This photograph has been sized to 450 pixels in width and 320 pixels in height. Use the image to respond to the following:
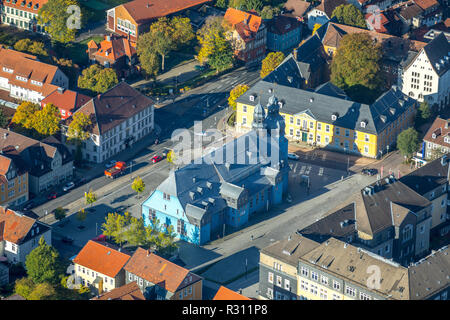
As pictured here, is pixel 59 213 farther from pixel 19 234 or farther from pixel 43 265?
pixel 43 265

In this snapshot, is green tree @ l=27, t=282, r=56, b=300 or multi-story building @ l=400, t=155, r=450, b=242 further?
multi-story building @ l=400, t=155, r=450, b=242

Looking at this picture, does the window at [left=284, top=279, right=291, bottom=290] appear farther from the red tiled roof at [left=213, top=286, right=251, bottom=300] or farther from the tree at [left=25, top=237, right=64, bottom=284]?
the tree at [left=25, top=237, right=64, bottom=284]

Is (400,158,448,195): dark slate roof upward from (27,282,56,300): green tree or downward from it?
upward

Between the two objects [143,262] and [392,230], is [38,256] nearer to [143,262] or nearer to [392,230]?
[143,262]

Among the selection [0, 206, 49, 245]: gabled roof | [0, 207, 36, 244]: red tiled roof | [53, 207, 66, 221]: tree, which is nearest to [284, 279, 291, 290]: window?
[0, 206, 49, 245]: gabled roof

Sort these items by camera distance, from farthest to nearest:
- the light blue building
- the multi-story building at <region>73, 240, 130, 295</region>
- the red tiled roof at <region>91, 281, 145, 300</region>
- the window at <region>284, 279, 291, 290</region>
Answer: the light blue building, the multi-story building at <region>73, 240, 130, 295</region>, the window at <region>284, 279, 291, 290</region>, the red tiled roof at <region>91, 281, 145, 300</region>

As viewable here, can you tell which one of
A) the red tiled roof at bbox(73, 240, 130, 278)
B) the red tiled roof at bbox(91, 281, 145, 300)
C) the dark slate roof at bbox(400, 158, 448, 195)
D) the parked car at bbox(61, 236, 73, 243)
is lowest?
the parked car at bbox(61, 236, 73, 243)

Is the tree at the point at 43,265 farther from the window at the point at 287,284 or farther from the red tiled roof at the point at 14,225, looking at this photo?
the window at the point at 287,284
